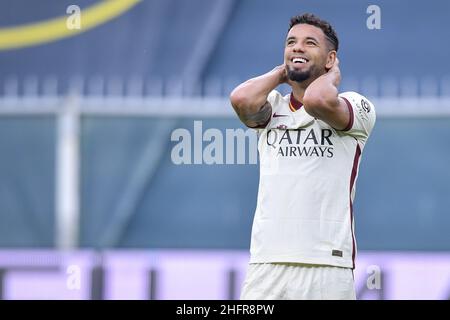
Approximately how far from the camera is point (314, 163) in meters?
3.79

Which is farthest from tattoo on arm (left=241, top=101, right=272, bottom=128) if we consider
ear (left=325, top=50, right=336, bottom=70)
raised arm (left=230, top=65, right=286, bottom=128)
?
ear (left=325, top=50, right=336, bottom=70)

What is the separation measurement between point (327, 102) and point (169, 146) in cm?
242

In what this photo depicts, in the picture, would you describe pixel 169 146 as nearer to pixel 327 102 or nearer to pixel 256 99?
pixel 256 99

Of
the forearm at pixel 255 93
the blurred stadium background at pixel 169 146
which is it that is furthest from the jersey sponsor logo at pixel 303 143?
the blurred stadium background at pixel 169 146

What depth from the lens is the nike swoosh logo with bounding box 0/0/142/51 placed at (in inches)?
248

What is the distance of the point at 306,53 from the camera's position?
12.5 feet

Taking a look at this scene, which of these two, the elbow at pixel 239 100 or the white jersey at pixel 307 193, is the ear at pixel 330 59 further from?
the elbow at pixel 239 100

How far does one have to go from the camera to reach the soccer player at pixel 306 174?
12.3ft

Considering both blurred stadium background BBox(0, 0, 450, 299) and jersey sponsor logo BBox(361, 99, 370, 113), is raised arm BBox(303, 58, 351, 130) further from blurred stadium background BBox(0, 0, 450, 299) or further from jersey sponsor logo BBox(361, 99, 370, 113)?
blurred stadium background BBox(0, 0, 450, 299)
